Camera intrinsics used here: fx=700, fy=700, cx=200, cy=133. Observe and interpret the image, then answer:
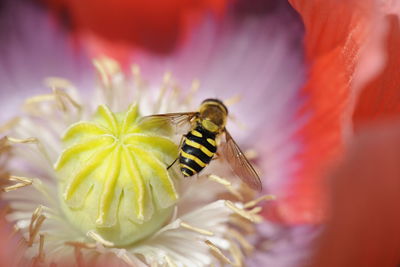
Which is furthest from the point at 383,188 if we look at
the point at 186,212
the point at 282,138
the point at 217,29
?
the point at 217,29

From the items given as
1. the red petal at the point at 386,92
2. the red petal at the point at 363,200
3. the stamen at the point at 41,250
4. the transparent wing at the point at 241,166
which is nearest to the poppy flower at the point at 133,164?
the stamen at the point at 41,250

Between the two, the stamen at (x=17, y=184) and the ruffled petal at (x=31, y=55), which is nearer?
the stamen at (x=17, y=184)

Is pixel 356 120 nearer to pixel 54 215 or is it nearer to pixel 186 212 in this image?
pixel 186 212

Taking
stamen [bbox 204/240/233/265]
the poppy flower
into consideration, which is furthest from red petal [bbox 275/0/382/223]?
stamen [bbox 204/240/233/265]

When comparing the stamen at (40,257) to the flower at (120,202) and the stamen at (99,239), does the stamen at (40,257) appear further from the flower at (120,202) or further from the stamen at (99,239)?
the stamen at (99,239)

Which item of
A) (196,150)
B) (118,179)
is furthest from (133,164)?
(196,150)

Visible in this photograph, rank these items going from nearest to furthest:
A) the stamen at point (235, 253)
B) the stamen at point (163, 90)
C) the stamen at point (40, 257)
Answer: the stamen at point (40, 257), the stamen at point (235, 253), the stamen at point (163, 90)

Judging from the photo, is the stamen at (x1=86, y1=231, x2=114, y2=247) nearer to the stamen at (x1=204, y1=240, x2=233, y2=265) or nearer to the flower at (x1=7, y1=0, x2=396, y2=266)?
the flower at (x1=7, y1=0, x2=396, y2=266)

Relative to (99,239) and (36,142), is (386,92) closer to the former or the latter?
(99,239)
